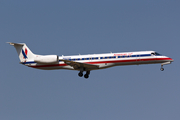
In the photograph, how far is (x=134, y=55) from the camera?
36.8 meters

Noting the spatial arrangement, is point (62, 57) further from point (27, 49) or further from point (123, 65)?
point (123, 65)

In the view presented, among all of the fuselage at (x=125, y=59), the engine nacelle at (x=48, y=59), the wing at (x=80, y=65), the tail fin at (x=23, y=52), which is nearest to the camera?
the wing at (x=80, y=65)

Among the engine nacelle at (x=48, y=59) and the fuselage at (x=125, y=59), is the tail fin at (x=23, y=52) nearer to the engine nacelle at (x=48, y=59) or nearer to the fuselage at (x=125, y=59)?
the engine nacelle at (x=48, y=59)

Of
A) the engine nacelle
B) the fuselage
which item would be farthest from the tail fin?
the fuselage

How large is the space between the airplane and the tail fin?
37.3 inches

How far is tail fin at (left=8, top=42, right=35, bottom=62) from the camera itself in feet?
134

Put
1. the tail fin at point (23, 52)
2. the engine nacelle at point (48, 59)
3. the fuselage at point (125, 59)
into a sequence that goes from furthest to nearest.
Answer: the tail fin at point (23, 52) → the engine nacelle at point (48, 59) → the fuselage at point (125, 59)

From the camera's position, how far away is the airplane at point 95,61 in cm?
3684

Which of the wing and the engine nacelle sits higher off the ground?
the engine nacelle

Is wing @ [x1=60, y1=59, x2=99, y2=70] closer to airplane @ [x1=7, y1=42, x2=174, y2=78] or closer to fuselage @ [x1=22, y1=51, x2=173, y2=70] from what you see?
airplane @ [x1=7, y1=42, x2=174, y2=78]

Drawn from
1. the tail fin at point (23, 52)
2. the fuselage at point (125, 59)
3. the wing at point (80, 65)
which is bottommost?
the wing at point (80, 65)

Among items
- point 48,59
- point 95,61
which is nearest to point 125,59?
point 95,61

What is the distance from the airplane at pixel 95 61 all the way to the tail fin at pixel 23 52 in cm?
95

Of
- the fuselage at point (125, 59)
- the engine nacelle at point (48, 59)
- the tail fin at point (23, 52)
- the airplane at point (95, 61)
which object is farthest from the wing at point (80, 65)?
the tail fin at point (23, 52)
